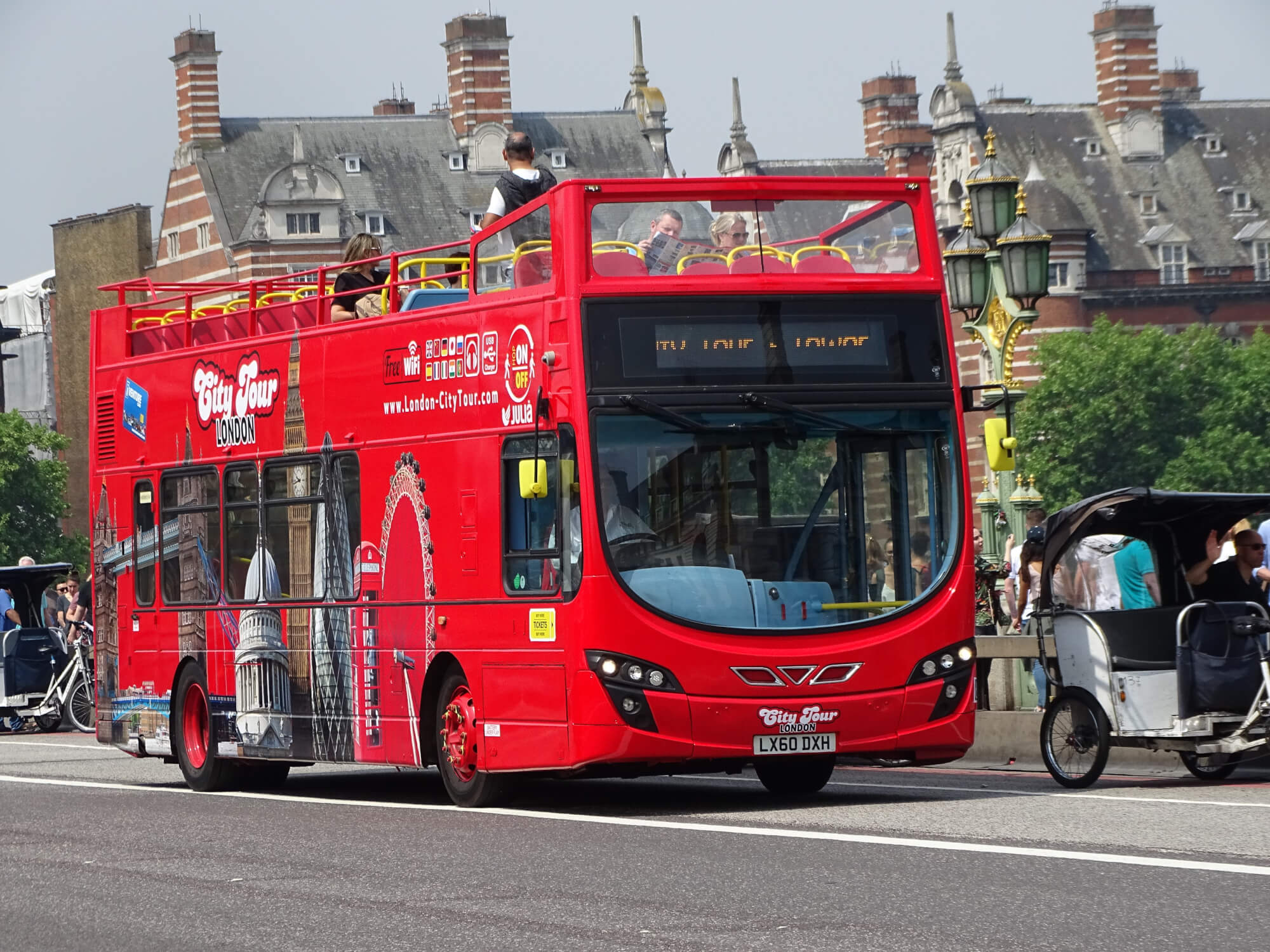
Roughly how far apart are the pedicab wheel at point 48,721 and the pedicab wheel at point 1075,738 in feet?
51.3

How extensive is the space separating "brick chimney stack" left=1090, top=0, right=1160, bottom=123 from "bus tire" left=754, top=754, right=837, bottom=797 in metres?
91.4

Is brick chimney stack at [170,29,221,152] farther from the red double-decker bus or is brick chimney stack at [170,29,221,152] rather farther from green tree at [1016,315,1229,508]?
the red double-decker bus

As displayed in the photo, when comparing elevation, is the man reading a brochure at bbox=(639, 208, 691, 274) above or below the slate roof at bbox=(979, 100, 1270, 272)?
below

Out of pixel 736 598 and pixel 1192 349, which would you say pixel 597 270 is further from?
pixel 1192 349

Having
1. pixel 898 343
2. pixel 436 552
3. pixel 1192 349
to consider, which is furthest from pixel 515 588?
pixel 1192 349

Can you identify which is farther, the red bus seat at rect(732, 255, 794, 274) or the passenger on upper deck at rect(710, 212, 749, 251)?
the passenger on upper deck at rect(710, 212, 749, 251)

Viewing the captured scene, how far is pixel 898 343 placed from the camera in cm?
1380

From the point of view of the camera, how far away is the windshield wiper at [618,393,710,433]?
525 inches

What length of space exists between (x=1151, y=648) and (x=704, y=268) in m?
3.84

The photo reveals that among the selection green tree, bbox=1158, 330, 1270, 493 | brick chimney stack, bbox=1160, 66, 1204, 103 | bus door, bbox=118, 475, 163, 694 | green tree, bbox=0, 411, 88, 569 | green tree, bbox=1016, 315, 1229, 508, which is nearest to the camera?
bus door, bbox=118, 475, 163, 694

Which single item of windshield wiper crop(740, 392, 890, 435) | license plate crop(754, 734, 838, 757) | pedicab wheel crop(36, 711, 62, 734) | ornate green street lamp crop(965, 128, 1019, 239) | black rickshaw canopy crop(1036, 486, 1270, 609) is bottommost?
pedicab wheel crop(36, 711, 62, 734)

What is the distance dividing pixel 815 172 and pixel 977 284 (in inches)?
3637

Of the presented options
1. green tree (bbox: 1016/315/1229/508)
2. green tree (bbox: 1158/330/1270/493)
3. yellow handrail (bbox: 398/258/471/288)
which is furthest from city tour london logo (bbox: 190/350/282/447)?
green tree (bbox: 1158/330/1270/493)

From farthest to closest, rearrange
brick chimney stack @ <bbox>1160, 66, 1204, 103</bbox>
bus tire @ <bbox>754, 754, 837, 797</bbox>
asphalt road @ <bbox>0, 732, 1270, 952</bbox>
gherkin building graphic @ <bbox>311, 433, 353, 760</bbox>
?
1. brick chimney stack @ <bbox>1160, 66, 1204, 103</bbox>
2. gherkin building graphic @ <bbox>311, 433, 353, 760</bbox>
3. bus tire @ <bbox>754, 754, 837, 797</bbox>
4. asphalt road @ <bbox>0, 732, 1270, 952</bbox>
